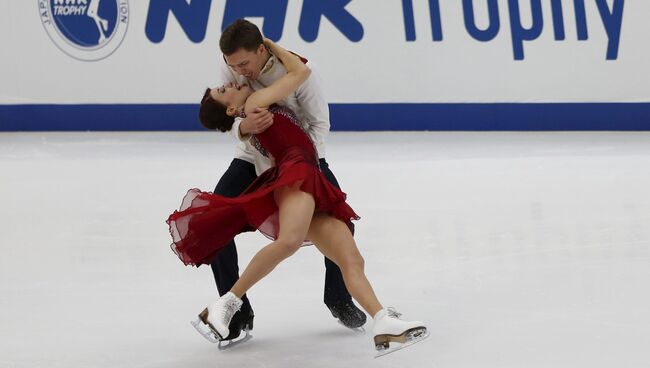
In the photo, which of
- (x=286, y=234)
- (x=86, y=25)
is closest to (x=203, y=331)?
(x=286, y=234)

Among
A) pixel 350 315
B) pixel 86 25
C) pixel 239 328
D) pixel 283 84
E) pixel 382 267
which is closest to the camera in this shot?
pixel 283 84

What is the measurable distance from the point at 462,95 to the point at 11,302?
568 cm

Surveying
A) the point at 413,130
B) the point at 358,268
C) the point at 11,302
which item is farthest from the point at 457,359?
the point at 413,130

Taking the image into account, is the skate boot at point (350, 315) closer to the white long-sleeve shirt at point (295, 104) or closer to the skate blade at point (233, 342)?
the skate blade at point (233, 342)

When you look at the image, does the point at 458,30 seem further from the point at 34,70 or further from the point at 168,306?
the point at 168,306

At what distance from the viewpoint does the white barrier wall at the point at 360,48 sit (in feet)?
28.3

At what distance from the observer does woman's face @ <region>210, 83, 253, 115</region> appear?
305 centimetres

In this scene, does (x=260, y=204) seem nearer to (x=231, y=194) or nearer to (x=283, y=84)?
(x=231, y=194)

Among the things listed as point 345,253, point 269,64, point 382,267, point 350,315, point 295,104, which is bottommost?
point 382,267

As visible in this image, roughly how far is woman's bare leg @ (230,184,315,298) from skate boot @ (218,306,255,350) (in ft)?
→ 0.62

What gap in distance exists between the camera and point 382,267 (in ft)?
13.6

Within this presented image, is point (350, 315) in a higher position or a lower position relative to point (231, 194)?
lower

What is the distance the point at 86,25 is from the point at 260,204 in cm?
635

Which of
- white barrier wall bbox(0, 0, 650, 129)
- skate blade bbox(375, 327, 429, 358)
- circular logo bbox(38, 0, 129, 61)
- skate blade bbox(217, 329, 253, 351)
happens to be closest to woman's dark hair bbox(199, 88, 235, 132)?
skate blade bbox(217, 329, 253, 351)
